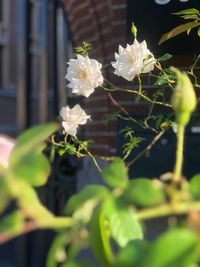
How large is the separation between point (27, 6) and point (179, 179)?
420 cm

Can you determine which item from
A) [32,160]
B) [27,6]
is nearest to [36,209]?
[32,160]

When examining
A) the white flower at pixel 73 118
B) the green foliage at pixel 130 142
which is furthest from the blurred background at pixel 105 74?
the white flower at pixel 73 118

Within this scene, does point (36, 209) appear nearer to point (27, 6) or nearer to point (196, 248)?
point (196, 248)

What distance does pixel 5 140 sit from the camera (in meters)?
0.82

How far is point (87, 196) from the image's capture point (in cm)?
69

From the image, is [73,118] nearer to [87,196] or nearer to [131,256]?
[87,196]

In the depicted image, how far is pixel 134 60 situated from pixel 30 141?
0.95m

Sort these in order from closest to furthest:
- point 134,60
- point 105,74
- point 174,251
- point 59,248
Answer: point 174,251 → point 59,248 → point 134,60 → point 105,74

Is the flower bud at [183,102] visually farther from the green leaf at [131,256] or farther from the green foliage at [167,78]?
the green foliage at [167,78]

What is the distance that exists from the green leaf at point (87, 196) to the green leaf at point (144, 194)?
6cm

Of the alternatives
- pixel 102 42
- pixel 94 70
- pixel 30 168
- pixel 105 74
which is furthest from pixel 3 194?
pixel 102 42

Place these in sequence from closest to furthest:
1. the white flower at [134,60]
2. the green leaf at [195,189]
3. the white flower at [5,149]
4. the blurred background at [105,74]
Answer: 1. the green leaf at [195,189]
2. the white flower at [5,149]
3. the white flower at [134,60]
4. the blurred background at [105,74]

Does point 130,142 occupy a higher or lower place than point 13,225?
lower

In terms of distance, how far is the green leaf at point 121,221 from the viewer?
1.99 ft
